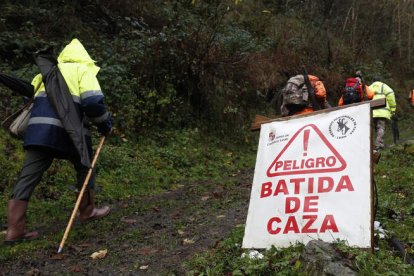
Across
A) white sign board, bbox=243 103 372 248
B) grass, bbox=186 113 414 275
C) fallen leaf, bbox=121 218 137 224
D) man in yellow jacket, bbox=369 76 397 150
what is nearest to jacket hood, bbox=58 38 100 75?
fallen leaf, bbox=121 218 137 224

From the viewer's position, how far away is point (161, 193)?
801 centimetres

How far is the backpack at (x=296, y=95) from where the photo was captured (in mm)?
5602

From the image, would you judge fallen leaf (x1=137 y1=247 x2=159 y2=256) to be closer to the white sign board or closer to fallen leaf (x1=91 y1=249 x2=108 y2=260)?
fallen leaf (x1=91 y1=249 x2=108 y2=260)

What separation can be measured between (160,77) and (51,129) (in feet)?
20.8

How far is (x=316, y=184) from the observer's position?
13.7 feet

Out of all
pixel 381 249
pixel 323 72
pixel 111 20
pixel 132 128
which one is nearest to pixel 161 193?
pixel 132 128

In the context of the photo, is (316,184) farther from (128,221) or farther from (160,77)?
(160,77)

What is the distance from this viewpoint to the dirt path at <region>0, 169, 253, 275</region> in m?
4.64

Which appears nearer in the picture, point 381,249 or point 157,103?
point 381,249

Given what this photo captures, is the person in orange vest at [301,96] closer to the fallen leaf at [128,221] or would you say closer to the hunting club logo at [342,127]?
the hunting club logo at [342,127]

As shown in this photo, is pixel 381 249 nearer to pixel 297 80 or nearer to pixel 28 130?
pixel 297 80

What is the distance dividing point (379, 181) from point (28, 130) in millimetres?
5424

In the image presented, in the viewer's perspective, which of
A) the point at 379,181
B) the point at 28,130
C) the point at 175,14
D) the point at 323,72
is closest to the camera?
the point at 28,130

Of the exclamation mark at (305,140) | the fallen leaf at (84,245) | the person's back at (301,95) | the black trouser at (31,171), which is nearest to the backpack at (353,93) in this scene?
the person's back at (301,95)
